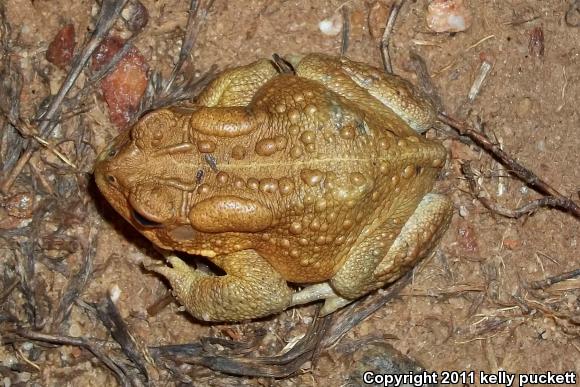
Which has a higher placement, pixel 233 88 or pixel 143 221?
pixel 233 88

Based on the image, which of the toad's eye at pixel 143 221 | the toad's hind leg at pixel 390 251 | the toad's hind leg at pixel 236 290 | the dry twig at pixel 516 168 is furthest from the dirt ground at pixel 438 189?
the toad's eye at pixel 143 221

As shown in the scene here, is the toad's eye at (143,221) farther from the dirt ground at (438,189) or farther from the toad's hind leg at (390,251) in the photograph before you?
the toad's hind leg at (390,251)

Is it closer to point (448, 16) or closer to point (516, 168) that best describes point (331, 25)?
point (448, 16)

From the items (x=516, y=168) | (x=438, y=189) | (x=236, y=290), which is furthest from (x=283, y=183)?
(x=516, y=168)

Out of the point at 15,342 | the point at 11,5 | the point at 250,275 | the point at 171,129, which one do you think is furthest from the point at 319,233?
the point at 11,5

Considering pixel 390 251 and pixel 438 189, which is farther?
pixel 438 189

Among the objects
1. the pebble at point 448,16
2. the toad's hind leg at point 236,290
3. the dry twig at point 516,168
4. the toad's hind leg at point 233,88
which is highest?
the toad's hind leg at point 233,88

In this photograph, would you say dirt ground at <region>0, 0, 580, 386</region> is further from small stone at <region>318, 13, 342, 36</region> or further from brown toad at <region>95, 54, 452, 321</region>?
brown toad at <region>95, 54, 452, 321</region>
